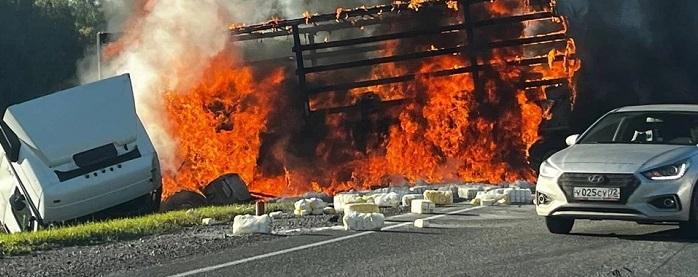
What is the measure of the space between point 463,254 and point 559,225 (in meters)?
2.05

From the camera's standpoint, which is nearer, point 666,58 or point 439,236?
point 439,236

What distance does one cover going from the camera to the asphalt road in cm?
938

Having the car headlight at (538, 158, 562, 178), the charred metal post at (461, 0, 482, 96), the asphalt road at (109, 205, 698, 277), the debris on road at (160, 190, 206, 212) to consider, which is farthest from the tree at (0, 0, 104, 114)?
the car headlight at (538, 158, 562, 178)

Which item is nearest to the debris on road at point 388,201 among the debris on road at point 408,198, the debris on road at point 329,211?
the debris on road at point 408,198

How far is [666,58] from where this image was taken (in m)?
23.8

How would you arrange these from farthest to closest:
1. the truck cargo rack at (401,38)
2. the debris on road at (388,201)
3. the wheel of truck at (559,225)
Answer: the truck cargo rack at (401,38) < the debris on road at (388,201) < the wheel of truck at (559,225)

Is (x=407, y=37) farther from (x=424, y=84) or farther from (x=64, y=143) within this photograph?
(x=64, y=143)

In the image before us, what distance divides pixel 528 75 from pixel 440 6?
246 cm

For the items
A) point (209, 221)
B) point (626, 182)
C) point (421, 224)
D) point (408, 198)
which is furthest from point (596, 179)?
point (209, 221)

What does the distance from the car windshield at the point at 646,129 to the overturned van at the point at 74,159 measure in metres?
8.18

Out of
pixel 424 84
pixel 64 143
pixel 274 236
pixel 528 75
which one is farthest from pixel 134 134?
pixel 528 75

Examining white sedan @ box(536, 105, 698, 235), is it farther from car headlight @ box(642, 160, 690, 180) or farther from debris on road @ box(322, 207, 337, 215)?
debris on road @ box(322, 207, 337, 215)

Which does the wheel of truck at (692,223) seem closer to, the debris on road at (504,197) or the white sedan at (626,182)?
the white sedan at (626,182)

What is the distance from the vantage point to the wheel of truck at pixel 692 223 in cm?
1109
